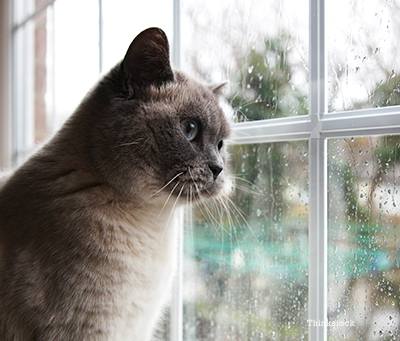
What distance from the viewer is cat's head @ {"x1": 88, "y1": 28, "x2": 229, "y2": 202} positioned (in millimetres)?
891

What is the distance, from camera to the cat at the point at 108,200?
85cm

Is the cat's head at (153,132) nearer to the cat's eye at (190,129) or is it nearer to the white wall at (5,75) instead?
the cat's eye at (190,129)

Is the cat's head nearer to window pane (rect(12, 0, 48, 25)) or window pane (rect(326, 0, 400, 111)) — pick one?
window pane (rect(326, 0, 400, 111))

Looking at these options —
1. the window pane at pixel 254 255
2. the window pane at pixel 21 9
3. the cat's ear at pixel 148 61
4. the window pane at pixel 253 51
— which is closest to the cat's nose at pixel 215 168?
the window pane at pixel 254 255

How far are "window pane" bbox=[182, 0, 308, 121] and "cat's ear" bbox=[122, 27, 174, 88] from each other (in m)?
0.39

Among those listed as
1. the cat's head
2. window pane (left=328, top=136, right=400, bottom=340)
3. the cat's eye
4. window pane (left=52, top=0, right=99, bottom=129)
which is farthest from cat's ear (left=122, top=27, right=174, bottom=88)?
window pane (left=52, top=0, right=99, bottom=129)

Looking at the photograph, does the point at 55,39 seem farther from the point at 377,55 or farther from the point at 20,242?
the point at 377,55

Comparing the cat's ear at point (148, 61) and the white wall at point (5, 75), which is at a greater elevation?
the white wall at point (5, 75)

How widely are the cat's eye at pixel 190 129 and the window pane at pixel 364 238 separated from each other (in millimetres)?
390

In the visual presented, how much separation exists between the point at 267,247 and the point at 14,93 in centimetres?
227

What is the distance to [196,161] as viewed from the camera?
0.92 m

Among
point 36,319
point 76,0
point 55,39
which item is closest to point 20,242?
point 36,319

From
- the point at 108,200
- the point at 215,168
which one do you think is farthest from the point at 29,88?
the point at 215,168

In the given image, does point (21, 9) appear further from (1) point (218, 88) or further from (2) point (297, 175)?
(2) point (297, 175)
